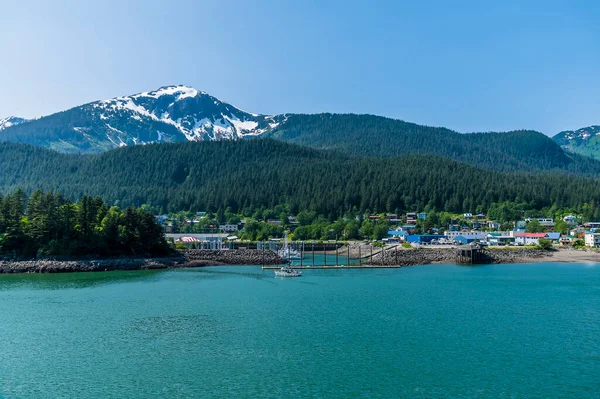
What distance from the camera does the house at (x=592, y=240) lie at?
277 feet

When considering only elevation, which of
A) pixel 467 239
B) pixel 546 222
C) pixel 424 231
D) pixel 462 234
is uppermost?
pixel 546 222

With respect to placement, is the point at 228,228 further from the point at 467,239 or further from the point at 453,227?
the point at 467,239

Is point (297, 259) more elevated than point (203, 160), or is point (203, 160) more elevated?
point (203, 160)

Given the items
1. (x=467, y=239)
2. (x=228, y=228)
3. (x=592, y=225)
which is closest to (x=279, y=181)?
(x=228, y=228)

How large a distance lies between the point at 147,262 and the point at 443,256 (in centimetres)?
4106

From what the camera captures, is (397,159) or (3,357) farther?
(397,159)

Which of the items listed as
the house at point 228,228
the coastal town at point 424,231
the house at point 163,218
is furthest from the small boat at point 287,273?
the house at point 163,218

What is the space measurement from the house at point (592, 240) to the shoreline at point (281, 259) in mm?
6532

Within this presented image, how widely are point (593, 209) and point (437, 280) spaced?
3034 inches

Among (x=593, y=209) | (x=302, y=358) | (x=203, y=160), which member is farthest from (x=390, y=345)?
(x=203, y=160)

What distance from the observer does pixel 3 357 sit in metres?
26.3

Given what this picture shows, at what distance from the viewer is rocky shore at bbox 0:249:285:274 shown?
190 ft

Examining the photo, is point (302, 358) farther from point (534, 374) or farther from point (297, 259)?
point (297, 259)

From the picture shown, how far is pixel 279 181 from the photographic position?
151m
